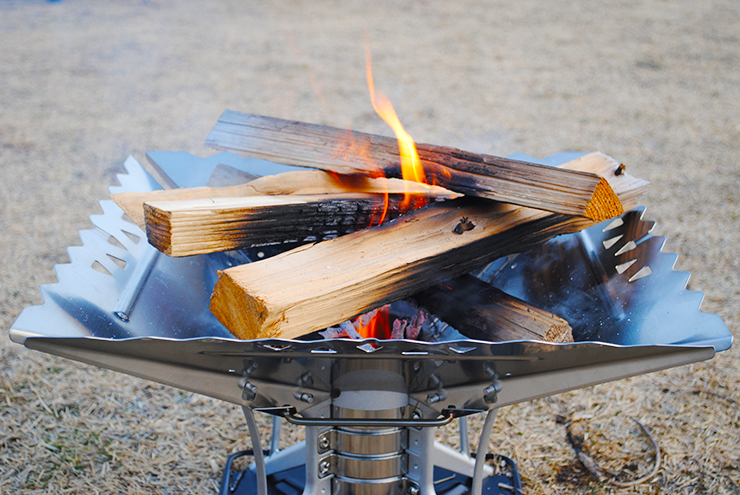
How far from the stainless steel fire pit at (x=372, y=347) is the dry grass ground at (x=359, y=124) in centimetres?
69

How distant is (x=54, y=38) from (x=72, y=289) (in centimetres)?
661

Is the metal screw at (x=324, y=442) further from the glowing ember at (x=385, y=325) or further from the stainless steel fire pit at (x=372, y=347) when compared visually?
the glowing ember at (x=385, y=325)

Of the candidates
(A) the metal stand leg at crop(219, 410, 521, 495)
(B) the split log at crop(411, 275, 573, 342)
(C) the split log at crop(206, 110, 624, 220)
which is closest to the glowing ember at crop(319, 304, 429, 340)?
(B) the split log at crop(411, 275, 573, 342)

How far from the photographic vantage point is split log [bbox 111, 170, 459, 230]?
51.1 inches

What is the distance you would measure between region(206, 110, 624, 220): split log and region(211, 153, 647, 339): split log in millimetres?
79

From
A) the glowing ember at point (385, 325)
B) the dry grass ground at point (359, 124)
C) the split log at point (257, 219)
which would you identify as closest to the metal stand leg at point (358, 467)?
the dry grass ground at point (359, 124)

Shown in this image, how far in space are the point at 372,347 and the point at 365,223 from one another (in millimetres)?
503

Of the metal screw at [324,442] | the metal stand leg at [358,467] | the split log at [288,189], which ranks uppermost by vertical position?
the split log at [288,189]

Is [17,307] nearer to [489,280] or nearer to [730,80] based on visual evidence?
[489,280]

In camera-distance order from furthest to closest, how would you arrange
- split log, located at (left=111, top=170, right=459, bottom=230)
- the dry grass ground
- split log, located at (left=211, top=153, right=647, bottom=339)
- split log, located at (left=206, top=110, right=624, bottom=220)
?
the dry grass ground
split log, located at (left=111, top=170, right=459, bottom=230)
split log, located at (left=206, top=110, right=624, bottom=220)
split log, located at (left=211, top=153, right=647, bottom=339)

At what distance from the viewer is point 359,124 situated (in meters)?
4.27

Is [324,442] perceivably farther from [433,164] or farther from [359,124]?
[359,124]

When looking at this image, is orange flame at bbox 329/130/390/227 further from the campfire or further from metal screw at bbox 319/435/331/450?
metal screw at bbox 319/435/331/450

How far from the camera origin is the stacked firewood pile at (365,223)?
3.42 ft
